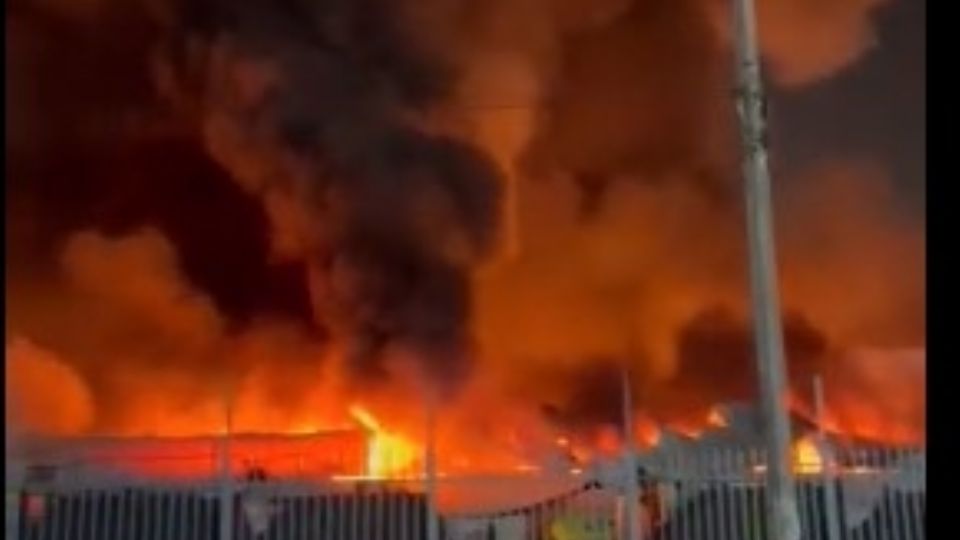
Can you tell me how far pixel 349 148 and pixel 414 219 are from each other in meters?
1.25

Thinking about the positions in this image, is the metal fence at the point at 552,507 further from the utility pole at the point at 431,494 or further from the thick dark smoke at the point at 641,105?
the thick dark smoke at the point at 641,105

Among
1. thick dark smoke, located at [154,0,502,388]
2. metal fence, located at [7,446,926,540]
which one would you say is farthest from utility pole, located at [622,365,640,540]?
thick dark smoke, located at [154,0,502,388]

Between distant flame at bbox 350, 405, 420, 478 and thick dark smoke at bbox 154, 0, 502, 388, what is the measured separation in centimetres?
203

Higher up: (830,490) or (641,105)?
(641,105)

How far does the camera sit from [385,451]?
46.7 feet

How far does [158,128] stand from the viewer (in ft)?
59.3

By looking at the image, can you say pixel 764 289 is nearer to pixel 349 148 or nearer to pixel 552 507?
pixel 552 507

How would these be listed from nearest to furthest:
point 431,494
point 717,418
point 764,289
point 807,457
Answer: point 764,289 < point 431,494 < point 807,457 < point 717,418

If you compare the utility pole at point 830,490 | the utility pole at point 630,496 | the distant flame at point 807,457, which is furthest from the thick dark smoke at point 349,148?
the utility pole at point 830,490

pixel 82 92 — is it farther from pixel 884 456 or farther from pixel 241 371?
pixel 884 456

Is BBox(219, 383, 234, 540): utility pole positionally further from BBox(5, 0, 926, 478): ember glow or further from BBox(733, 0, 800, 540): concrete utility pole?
BBox(733, 0, 800, 540): concrete utility pole

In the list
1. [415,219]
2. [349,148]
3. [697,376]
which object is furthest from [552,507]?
[349,148]

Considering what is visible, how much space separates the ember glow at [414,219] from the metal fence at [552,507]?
421 cm
